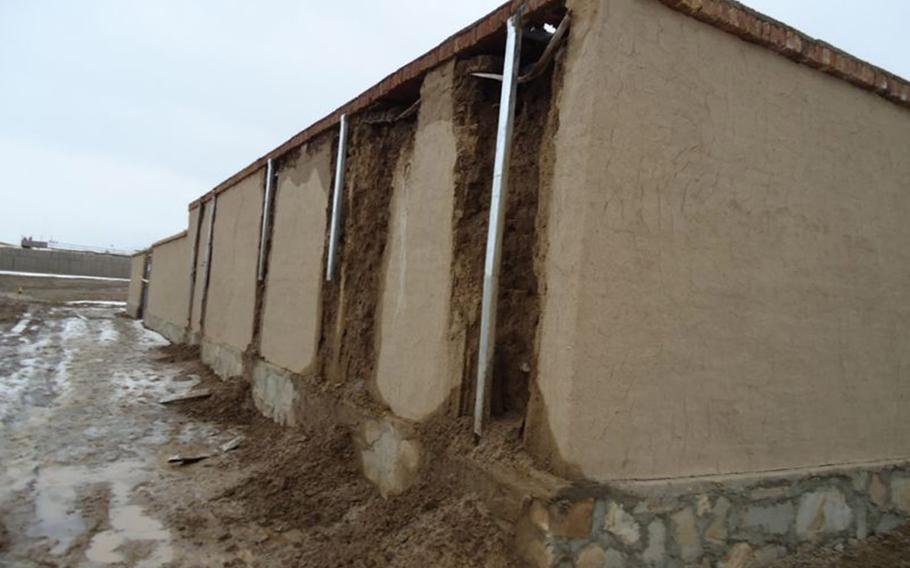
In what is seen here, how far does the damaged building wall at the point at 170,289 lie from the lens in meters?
13.0

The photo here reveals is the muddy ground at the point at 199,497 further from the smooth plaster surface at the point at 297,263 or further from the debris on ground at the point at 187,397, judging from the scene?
the smooth plaster surface at the point at 297,263

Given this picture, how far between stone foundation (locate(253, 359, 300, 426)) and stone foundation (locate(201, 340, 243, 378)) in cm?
84

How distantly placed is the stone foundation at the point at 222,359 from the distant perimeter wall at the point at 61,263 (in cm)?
3129

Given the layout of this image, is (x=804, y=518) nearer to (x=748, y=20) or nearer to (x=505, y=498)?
(x=505, y=498)

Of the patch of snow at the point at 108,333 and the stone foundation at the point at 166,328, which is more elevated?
the stone foundation at the point at 166,328

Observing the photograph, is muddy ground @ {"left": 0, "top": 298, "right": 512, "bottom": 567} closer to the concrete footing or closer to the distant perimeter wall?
the concrete footing

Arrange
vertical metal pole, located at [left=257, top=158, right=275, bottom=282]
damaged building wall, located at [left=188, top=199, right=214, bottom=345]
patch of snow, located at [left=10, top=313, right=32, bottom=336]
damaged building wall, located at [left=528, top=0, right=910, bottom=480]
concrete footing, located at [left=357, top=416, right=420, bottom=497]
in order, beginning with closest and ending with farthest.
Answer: damaged building wall, located at [left=528, top=0, right=910, bottom=480] < concrete footing, located at [left=357, top=416, right=420, bottom=497] < vertical metal pole, located at [left=257, top=158, right=275, bottom=282] < damaged building wall, located at [left=188, top=199, right=214, bottom=345] < patch of snow, located at [left=10, top=313, right=32, bottom=336]

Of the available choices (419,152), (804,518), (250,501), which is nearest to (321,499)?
(250,501)

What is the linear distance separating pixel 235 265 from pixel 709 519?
7.34 meters

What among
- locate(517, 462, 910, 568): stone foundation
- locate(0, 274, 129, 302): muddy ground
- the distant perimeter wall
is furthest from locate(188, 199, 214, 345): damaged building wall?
the distant perimeter wall

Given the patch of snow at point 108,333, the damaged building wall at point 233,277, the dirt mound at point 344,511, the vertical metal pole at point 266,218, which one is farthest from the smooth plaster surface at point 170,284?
the dirt mound at point 344,511

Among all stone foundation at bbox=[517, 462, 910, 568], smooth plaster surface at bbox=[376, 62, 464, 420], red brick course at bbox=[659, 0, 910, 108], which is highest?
red brick course at bbox=[659, 0, 910, 108]

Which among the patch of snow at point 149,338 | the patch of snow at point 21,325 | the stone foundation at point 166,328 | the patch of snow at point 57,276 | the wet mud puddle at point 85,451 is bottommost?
the wet mud puddle at point 85,451

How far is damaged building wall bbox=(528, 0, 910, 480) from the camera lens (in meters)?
2.94
